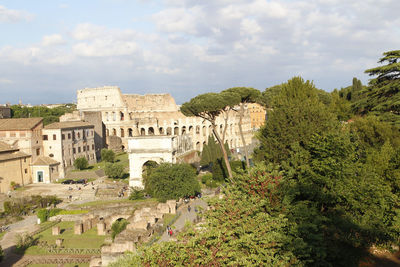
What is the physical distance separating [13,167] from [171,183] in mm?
19036

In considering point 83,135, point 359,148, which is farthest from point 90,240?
point 83,135

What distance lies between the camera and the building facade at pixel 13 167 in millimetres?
33562

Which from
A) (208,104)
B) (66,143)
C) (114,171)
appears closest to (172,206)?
(208,104)

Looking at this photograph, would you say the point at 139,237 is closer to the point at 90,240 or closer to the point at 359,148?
the point at 90,240

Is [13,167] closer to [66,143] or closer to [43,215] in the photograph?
[66,143]

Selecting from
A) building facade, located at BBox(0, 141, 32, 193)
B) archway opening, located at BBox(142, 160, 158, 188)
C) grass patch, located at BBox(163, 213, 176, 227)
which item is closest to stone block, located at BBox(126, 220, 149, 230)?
grass patch, located at BBox(163, 213, 176, 227)

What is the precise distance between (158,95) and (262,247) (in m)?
63.3

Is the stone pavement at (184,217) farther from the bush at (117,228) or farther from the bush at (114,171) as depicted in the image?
the bush at (114,171)

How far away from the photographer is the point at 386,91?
2189 centimetres

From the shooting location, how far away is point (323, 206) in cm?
1490

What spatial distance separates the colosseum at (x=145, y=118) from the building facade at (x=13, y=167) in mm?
20225

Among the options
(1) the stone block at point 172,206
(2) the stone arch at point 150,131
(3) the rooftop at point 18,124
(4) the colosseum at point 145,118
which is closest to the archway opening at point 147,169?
(1) the stone block at point 172,206

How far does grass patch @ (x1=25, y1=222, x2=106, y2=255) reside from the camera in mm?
20562

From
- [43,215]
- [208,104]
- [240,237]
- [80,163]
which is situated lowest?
[43,215]
